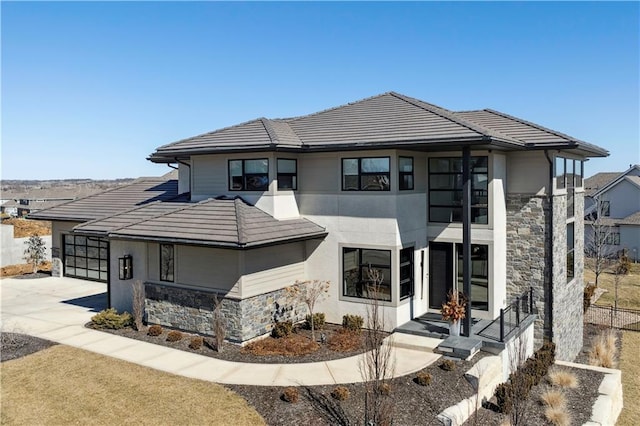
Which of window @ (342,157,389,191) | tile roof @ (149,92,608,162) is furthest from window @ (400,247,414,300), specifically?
tile roof @ (149,92,608,162)

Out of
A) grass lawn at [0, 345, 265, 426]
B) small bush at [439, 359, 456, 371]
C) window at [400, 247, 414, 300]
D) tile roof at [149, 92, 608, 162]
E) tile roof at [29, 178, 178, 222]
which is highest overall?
tile roof at [149, 92, 608, 162]

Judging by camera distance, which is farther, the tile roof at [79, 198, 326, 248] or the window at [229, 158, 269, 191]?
the window at [229, 158, 269, 191]

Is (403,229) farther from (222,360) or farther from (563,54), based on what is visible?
(563,54)

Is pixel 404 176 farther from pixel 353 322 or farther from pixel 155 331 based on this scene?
pixel 155 331

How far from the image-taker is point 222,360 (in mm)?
11922

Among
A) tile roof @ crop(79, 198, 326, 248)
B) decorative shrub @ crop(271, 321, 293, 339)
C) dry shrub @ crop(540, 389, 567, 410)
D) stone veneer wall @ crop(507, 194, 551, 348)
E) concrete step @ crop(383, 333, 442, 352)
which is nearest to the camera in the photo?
dry shrub @ crop(540, 389, 567, 410)

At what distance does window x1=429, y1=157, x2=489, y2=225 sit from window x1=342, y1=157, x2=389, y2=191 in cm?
220

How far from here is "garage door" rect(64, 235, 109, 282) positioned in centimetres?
2191

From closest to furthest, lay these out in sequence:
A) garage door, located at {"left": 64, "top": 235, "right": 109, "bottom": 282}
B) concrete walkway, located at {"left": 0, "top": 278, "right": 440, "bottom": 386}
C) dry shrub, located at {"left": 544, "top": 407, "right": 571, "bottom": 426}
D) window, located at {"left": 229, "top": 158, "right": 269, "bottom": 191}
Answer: dry shrub, located at {"left": 544, "top": 407, "right": 571, "bottom": 426} → concrete walkway, located at {"left": 0, "top": 278, "right": 440, "bottom": 386} → window, located at {"left": 229, "top": 158, "right": 269, "bottom": 191} → garage door, located at {"left": 64, "top": 235, "right": 109, "bottom": 282}

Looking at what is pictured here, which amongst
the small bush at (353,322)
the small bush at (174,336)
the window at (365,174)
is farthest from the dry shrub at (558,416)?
the small bush at (174,336)

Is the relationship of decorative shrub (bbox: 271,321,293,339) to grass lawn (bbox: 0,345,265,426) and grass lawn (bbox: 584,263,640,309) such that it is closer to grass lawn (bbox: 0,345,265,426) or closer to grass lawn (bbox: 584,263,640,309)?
grass lawn (bbox: 0,345,265,426)

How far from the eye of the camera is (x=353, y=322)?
555 inches

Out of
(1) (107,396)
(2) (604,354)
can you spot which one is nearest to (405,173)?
(2) (604,354)

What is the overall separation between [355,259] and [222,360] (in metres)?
5.12
